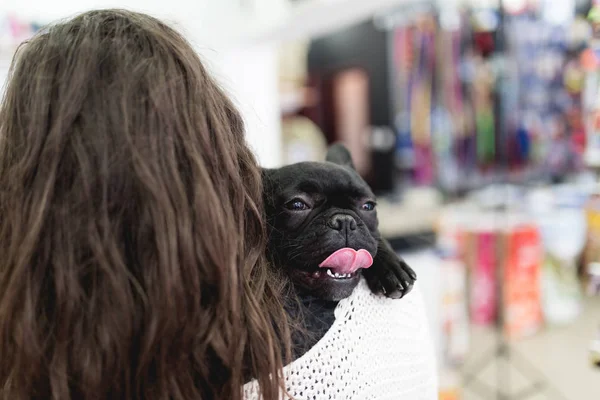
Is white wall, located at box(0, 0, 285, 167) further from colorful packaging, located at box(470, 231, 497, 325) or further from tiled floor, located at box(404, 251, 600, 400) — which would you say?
colorful packaging, located at box(470, 231, 497, 325)

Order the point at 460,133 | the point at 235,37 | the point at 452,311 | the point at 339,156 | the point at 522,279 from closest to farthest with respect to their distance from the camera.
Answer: the point at 339,156
the point at 452,311
the point at 235,37
the point at 522,279
the point at 460,133

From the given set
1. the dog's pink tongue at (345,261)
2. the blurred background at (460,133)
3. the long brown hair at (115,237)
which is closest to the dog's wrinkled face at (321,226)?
the dog's pink tongue at (345,261)

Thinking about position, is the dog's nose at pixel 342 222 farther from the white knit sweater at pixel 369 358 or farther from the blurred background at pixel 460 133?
the blurred background at pixel 460 133

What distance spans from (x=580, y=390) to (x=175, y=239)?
2.64m

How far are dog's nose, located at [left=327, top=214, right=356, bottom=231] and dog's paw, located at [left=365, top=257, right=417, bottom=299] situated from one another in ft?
0.32

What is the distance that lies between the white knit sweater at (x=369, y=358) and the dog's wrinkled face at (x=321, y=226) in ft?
0.16

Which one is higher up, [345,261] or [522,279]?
[345,261]

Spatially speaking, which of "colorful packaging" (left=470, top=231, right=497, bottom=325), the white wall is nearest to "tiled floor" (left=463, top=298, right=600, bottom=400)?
"colorful packaging" (left=470, top=231, right=497, bottom=325)

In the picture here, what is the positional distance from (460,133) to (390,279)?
360cm

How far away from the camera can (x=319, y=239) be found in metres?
0.82

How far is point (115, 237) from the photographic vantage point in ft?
2.07

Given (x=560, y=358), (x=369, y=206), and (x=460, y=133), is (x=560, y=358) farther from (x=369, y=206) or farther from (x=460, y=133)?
(x=369, y=206)

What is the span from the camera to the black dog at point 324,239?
796mm

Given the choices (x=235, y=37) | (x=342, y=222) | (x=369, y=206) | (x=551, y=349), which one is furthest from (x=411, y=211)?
(x=342, y=222)
